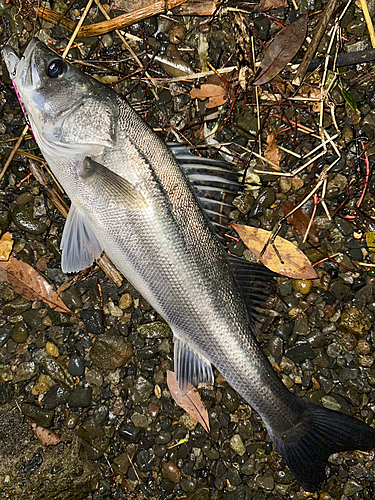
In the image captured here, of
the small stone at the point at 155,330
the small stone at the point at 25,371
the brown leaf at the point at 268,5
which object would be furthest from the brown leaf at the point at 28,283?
the brown leaf at the point at 268,5

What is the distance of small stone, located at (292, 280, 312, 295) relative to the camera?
3004 mm

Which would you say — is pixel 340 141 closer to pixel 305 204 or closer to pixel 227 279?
pixel 305 204

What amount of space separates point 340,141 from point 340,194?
0.43 m

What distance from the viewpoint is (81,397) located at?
3000 mm

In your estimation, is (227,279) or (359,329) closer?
(227,279)

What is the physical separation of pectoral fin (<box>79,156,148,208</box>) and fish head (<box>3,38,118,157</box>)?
108 millimetres

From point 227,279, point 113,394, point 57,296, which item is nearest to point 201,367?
point 227,279

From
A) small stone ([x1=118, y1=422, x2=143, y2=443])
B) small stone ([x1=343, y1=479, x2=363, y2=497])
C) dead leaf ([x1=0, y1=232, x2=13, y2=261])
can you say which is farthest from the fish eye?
small stone ([x1=343, y1=479, x2=363, y2=497])

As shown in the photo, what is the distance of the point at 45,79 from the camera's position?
7.83 ft

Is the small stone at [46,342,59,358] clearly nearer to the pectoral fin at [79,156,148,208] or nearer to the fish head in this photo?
the pectoral fin at [79,156,148,208]

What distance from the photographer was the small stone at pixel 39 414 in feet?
9.81

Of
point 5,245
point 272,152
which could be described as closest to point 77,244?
point 5,245

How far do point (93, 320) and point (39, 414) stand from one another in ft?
2.92

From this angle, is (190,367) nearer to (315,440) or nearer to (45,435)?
(315,440)
